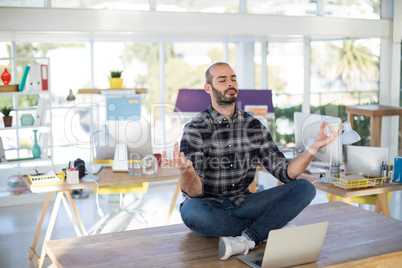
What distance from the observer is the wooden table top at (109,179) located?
3701mm

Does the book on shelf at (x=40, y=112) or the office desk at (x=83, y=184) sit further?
the book on shelf at (x=40, y=112)

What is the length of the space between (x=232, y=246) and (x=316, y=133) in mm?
1777

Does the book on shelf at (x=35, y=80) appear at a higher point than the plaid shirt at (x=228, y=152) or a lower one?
higher

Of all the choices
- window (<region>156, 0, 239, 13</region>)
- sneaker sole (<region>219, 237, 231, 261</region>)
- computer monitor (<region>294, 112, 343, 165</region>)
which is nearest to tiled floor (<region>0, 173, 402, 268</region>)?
computer monitor (<region>294, 112, 343, 165</region>)

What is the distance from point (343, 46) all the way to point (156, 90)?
8.80ft

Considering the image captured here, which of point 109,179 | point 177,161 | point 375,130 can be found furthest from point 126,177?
point 375,130

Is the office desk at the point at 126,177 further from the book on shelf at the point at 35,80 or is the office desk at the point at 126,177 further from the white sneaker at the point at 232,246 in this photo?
the book on shelf at the point at 35,80

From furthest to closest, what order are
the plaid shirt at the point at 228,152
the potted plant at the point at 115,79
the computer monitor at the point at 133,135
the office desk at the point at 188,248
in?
the potted plant at the point at 115,79
the computer monitor at the point at 133,135
the plaid shirt at the point at 228,152
the office desk at the point at 188,248

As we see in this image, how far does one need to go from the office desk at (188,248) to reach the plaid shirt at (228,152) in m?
0.34

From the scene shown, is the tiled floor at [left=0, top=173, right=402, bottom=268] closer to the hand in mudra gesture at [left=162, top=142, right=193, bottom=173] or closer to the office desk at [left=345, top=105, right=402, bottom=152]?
the office desk at [left=345, top=105, right=402, bottom=152]

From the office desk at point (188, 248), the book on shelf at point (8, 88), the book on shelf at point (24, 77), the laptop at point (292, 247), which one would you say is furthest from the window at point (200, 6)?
the laptop at point (292, 247)

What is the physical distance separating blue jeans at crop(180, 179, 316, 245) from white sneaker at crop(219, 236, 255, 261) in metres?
0.10

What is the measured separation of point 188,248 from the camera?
106 inches

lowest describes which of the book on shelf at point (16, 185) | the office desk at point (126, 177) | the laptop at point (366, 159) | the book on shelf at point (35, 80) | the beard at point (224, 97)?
the book on shelf at point (16, 185)
